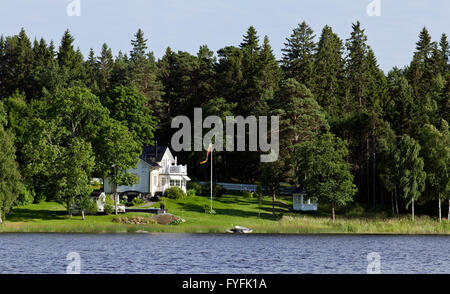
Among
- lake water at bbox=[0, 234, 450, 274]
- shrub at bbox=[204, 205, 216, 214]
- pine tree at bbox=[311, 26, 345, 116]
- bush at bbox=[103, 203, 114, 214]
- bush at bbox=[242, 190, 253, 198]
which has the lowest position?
lake water at bbox=[0, 234, 450, 274]

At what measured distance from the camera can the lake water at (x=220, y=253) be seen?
126ft

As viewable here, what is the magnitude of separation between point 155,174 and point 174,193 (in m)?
5.24

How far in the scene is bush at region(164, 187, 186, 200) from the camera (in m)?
85.1

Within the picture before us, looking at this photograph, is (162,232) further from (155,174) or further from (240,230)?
(155,174)

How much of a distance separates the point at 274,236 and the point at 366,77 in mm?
63053

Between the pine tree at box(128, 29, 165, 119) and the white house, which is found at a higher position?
the pine tree at box(128, 29, 165, 119)

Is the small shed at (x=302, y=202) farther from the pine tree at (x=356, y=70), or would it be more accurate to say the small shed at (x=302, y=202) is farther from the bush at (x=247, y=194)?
the pine tree at (x=356, y=70)

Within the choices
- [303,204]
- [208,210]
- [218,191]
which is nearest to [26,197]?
[208,210]

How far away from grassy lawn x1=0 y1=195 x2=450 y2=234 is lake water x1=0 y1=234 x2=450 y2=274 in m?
2.76

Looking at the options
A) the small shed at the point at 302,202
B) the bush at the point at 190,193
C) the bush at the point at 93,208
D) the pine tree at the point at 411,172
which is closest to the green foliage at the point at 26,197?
the bush at the point at 93,208

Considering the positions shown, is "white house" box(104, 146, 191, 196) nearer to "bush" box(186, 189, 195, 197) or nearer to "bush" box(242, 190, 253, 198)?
"bush" box(186, 189, 195, 197)

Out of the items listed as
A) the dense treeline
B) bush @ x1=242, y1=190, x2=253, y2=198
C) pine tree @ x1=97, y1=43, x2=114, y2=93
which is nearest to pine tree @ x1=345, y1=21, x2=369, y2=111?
the dense treeline
